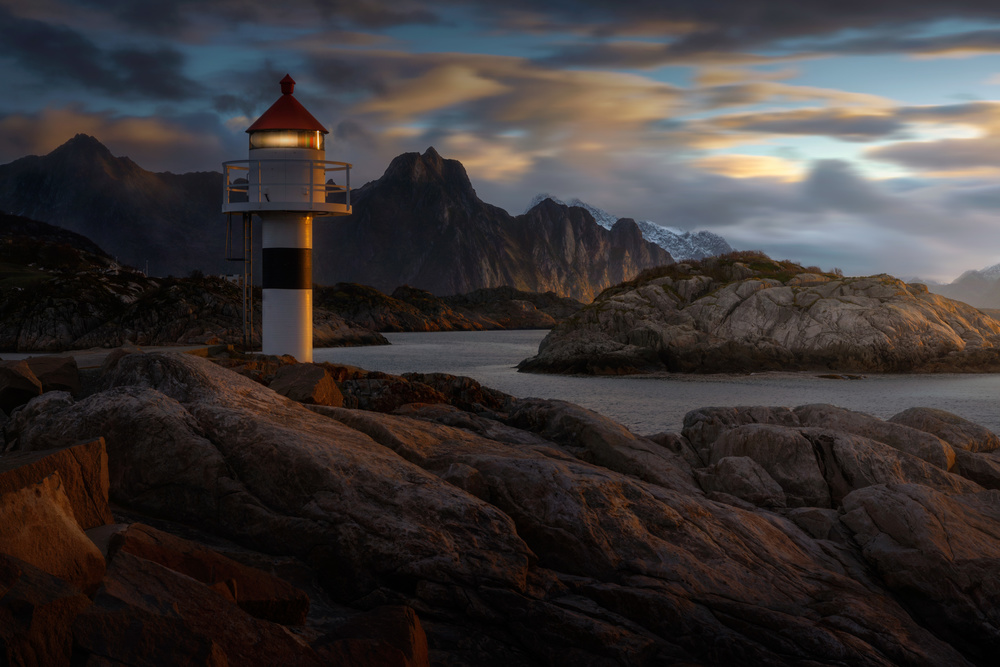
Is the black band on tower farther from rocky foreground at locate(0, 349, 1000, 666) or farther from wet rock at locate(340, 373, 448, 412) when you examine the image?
rocky foreground at locate(0, 349, 1000, 666)

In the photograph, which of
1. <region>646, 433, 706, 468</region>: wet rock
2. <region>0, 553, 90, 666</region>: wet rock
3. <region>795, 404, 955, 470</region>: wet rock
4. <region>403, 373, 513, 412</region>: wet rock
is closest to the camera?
<region>0, 553, 90, 666</region>: wet rock

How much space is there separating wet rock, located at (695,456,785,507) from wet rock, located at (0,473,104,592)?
8999 millimetres

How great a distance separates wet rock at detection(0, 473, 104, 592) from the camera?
15.4ft

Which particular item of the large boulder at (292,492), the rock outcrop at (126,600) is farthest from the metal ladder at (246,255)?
the rock outcrop at (126,600)

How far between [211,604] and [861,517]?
8279 mm

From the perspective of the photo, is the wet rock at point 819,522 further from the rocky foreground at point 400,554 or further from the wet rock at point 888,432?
the wet rock at point 888,432

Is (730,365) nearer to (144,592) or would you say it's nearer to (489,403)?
(489,403)

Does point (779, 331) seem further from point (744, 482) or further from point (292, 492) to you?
point (292, 492)

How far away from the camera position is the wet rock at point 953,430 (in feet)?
52.0

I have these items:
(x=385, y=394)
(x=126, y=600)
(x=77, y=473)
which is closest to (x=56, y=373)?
(x=385, y=394)

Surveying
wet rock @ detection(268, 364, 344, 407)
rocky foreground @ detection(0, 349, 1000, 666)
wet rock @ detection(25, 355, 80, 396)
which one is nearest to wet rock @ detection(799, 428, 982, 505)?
rocky foreground @ detection(0, 349, 1000, 666)

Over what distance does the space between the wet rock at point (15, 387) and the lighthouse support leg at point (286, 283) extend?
323 inches

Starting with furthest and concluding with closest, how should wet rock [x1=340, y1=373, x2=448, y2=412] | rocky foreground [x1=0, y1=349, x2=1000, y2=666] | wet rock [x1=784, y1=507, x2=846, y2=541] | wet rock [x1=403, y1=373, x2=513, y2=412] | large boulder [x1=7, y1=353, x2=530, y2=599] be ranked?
wet rock [x1=403, y1=373, x2=513, y2=412], wet rock [x1=340, y1=373, x2=448, y2=412], wet rock [x1=784, y1=507, x2=846, y2=541], large boulder [x1=7, y1=353, x2=530, y2=599], rocky foreground [x1=0, y1=349, x2=1000, y2=666]

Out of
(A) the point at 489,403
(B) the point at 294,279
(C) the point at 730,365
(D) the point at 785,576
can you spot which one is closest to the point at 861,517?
(D) the point at 785,576
